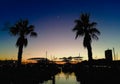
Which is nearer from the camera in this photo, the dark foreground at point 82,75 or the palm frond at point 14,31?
the dark foreground at point 82,75

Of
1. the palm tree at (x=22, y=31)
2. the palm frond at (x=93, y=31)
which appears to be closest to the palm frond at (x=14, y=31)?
the palm tree at (x=22, y=31)

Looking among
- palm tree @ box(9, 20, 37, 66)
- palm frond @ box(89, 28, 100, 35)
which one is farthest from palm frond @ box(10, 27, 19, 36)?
palm frond @ box(89, 28, 100, 35)

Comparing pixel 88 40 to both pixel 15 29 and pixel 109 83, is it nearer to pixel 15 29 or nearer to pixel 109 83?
pixel 109 83

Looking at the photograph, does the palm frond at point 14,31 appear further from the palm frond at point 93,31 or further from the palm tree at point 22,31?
the palm frond at point 93,31

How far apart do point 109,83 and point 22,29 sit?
75.5ft

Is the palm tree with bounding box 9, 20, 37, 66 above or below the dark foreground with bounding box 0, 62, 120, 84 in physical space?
above

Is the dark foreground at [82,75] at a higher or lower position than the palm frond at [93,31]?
lower

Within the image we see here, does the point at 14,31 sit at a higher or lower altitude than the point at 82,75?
higher

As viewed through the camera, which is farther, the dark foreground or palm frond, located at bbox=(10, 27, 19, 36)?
palm frond, located at bbox=(10, 27, 19, 36)

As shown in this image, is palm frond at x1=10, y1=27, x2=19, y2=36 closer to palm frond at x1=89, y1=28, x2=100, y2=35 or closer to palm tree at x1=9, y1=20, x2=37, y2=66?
palm tree at x1=9, y1=20, x2=37, y2=66

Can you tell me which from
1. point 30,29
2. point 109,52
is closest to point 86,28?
point 30,29

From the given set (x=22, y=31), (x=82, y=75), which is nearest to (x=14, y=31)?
(x=22, y=31)

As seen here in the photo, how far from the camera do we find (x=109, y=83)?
23.2 metres

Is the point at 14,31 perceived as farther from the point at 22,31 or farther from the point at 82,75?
the point at 82,75
